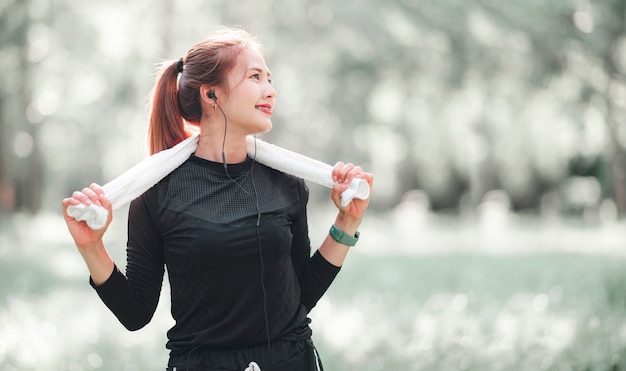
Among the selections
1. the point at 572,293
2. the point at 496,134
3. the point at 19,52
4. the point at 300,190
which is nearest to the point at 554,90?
the point at 496,134

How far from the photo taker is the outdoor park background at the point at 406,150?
6.54m

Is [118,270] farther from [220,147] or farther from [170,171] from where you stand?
[220,147]

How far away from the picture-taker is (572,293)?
7.89 metres

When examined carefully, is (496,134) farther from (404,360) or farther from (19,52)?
Answer: (404,360)

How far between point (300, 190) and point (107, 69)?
20462 millimetres

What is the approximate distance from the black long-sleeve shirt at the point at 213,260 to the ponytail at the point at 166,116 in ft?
0.64

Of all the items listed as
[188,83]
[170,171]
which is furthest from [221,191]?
[188,83]

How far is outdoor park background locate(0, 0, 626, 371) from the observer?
6.54 meters

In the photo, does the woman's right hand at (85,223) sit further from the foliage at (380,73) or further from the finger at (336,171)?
the foliage at (380,73)

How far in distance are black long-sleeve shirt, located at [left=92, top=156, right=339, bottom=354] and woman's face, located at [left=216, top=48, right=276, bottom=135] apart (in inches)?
6.5

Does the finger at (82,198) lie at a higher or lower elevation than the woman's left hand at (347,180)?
lower

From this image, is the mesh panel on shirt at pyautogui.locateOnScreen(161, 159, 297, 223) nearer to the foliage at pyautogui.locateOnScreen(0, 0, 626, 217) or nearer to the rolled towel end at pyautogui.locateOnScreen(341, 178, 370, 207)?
the rolled towel end at pyautogui.locateOnScreen(341, 178, 370, 207)

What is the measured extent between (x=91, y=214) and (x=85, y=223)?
0.24 feet

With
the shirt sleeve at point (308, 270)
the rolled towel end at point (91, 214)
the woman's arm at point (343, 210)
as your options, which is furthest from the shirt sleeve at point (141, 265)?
the woman's arm at point (343, 210)
